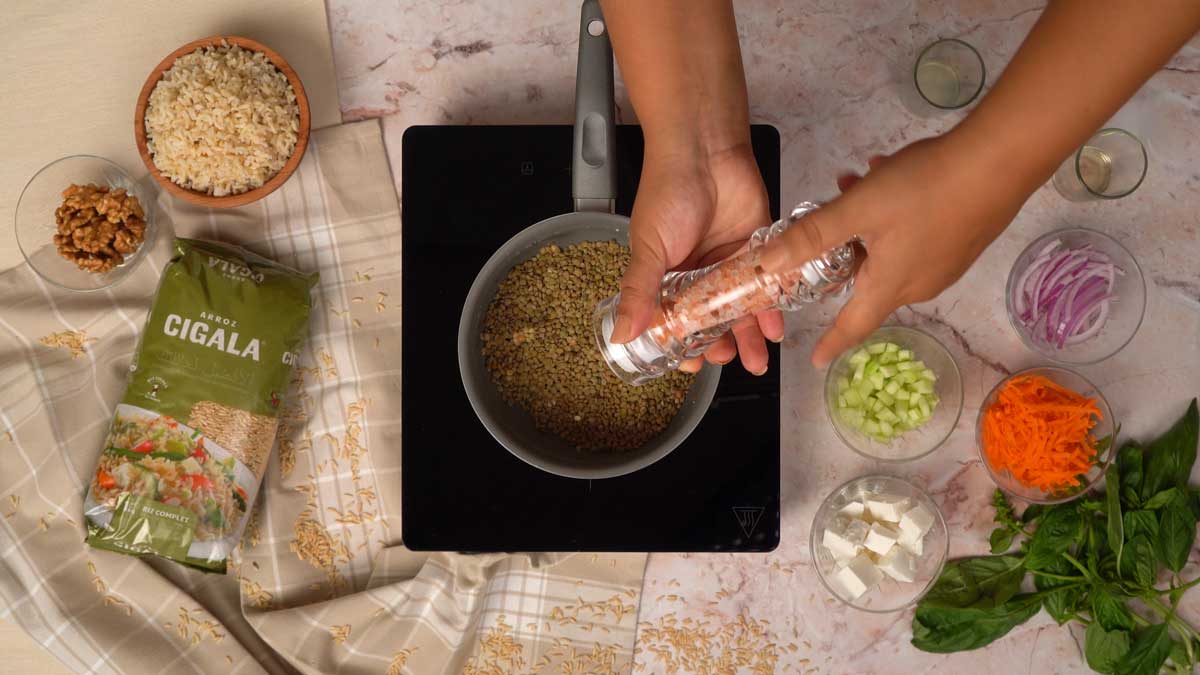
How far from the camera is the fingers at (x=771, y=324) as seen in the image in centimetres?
107

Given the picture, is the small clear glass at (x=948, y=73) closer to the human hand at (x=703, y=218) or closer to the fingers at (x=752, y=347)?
the human hand at (x=703, y=218)

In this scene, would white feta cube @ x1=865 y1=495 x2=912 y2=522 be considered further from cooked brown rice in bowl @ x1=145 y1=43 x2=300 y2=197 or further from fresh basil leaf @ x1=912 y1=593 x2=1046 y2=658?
cooked brown rice in bowl @ x1=145 y1=43 x2=300 y2=197

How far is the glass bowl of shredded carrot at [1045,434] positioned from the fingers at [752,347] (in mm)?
380

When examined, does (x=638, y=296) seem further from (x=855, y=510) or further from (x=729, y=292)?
(x=855, y=510)

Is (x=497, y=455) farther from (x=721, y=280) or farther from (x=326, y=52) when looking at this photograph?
(x=326, y=52)

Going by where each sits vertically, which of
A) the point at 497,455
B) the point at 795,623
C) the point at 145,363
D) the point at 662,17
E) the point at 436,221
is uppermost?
the point at 662,17

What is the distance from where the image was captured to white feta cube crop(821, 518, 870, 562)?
122 cm

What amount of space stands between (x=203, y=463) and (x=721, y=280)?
0.81 meters

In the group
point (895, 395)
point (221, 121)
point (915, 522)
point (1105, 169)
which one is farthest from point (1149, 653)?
point (221, 121)

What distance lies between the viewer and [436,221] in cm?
122

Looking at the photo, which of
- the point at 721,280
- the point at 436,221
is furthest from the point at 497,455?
the point at 721,280

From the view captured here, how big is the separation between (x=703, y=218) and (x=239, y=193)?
68 cm

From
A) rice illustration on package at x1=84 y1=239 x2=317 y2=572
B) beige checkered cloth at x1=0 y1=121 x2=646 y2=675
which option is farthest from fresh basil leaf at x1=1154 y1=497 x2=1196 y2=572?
rice illustration on package at x1=84 y1=239 x2=317 y2=572

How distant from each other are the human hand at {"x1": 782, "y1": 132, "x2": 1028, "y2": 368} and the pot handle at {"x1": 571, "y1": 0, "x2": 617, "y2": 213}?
366mm
